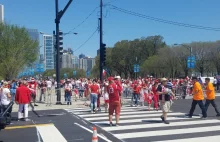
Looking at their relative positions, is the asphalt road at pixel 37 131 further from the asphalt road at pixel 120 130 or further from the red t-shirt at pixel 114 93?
the red t-shirt at pixel 114 93

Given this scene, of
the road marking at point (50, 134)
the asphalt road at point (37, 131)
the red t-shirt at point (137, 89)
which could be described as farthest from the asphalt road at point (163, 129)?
the red t-shirt at point (137, 89)

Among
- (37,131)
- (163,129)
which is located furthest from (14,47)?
(163,129)

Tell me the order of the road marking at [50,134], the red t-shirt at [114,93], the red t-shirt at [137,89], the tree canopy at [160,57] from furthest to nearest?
1. the tree canopy at [160,57]
2. the red t-shirt at [137,89]
3. the red t-shirt at [114,93]
4. the road marking at [50,134]

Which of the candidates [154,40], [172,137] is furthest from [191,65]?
[154,40]

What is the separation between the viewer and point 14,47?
144 ft

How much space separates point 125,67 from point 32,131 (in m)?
80.4

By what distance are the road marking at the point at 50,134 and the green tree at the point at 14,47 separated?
35049 mm

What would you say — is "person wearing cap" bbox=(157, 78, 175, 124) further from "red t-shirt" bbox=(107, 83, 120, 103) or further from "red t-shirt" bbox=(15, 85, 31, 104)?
"red t-shirt" bbox=(15, 85, 31, 104)

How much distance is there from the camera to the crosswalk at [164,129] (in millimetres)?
8695

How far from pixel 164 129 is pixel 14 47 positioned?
37.8 m

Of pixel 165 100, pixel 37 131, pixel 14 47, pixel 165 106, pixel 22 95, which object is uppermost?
pixel 14 47

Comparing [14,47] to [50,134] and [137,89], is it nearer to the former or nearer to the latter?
[137,89]

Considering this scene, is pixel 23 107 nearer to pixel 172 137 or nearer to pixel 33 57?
pixel 172 137

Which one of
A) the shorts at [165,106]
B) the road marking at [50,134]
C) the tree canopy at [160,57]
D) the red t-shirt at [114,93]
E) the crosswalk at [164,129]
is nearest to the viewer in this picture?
the crosswalk at [164,129]
